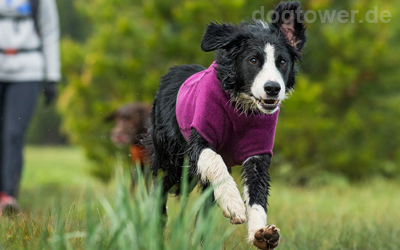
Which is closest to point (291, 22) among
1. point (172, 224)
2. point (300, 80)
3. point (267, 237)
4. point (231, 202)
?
point (231, 202)

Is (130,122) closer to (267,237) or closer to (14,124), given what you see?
(14,124)

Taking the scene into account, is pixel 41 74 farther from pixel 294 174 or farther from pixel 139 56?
pixel 294 174

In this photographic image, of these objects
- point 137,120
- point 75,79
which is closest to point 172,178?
point 137,120

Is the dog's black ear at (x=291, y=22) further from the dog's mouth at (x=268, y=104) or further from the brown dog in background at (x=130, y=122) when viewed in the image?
the brown dog in background at (x=130, y=122)

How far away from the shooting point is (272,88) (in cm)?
283

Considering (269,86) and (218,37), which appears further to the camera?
(218,37)

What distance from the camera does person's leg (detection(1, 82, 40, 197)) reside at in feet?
15.8

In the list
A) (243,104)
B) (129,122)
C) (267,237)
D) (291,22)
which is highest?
(291,22)

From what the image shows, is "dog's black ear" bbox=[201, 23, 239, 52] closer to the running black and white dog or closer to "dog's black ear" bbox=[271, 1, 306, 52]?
the running black and white dog

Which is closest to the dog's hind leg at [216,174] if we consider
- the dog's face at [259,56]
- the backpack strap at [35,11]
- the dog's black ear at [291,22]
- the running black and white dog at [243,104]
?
the running black and white dog at [243,104]

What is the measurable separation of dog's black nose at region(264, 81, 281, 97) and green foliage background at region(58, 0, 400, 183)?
5.59m

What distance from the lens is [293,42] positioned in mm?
3209

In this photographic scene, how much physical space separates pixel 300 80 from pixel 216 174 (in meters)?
5.93

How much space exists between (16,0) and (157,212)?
3532 millimetres
